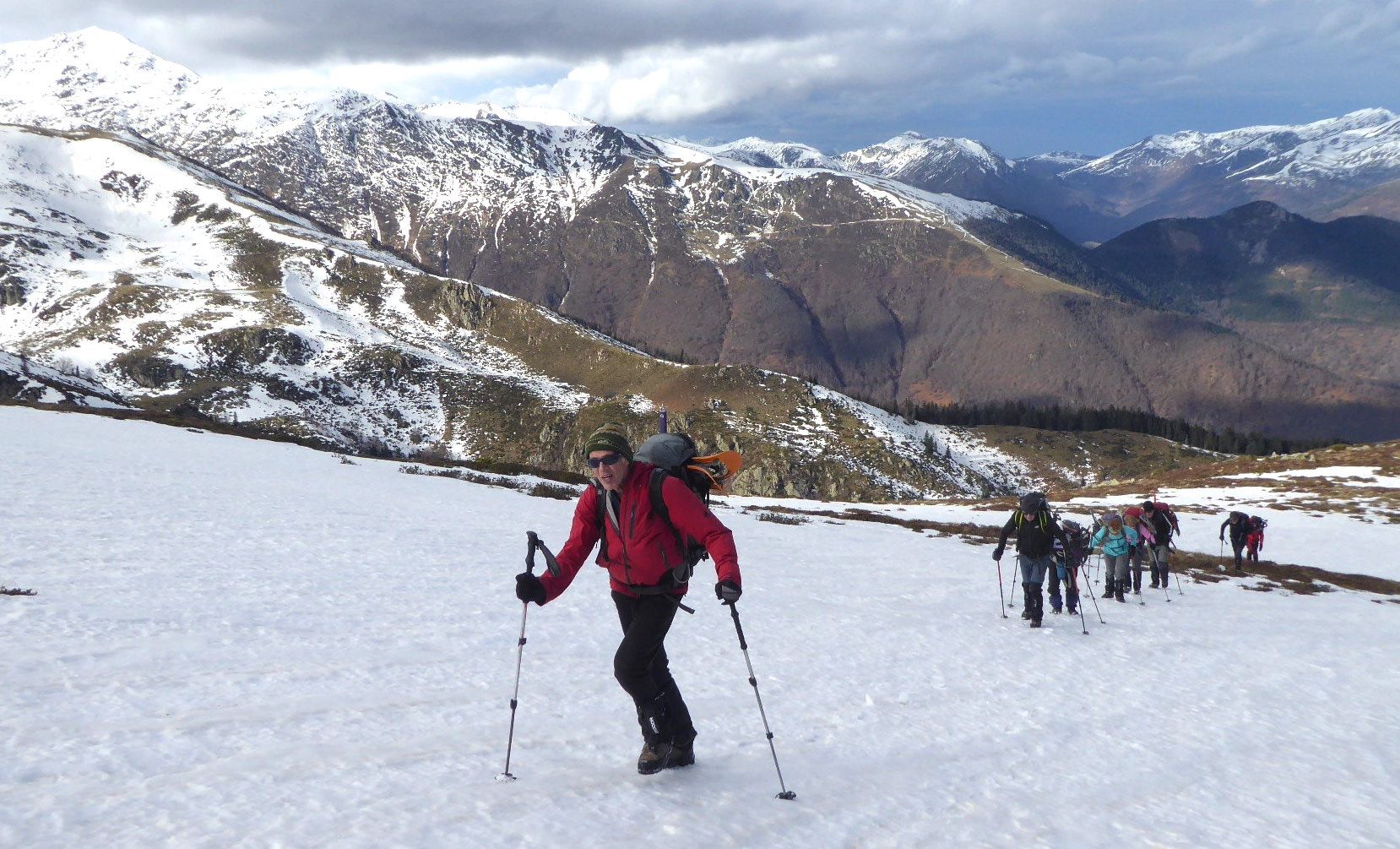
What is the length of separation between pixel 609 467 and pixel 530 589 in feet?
4.66

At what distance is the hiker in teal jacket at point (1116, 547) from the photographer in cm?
2231

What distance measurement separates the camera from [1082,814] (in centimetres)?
811

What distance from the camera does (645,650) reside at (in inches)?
286

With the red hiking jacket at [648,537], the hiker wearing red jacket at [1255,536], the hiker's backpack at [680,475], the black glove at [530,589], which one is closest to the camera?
the red hiking jacket at [648,537]

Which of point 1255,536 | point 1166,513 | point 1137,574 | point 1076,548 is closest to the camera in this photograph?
point 1076,548

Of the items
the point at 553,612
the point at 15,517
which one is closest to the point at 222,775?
the point at 553,612

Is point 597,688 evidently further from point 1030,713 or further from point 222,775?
point 1030,713

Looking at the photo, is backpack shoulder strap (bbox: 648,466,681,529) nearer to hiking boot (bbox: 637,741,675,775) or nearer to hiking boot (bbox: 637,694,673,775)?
hiking boot (bbox: 637,694,673,775)

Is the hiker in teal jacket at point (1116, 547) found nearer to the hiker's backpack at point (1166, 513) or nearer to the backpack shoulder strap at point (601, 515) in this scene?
the hiker's backpack at point (1166, 513)

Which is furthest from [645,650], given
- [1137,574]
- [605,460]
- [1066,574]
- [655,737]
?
[1137,574]

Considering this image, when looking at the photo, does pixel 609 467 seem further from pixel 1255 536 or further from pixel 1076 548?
pixel 1255 536

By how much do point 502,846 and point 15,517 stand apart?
52.2 feet

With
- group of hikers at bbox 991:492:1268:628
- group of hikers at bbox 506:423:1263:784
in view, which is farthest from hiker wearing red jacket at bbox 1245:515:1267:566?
group of hikers at bbox 506:423:1263:784

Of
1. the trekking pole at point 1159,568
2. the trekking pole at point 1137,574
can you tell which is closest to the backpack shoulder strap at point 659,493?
the trekking pole at point 1137,574
